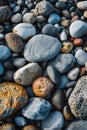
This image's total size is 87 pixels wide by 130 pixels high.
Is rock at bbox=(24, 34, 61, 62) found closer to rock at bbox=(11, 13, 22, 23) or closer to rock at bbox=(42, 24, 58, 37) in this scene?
rock at bbox=(42, 24, 58, 37)

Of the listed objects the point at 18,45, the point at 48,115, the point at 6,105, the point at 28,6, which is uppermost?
the point at 28,6

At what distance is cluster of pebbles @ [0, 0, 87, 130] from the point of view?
1715 millimetres

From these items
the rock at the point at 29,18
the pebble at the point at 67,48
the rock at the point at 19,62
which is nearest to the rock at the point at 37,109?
the rock at the point at 19,62

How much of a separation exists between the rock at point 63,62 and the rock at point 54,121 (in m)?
0.27

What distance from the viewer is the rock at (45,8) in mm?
2094

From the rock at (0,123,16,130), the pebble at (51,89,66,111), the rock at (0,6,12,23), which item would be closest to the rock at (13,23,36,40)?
the rock at (0,6,12,23)

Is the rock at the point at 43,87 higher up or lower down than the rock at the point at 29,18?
lower down

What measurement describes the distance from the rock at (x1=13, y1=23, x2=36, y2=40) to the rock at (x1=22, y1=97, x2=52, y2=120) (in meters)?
0.47

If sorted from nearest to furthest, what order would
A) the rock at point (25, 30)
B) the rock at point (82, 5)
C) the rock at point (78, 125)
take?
the rock at point (78, 125), the rock at point (25, 30), the rock at point (82, 5)

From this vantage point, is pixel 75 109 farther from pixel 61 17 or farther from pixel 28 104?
pixel 61 17

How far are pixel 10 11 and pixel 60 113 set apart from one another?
829mm

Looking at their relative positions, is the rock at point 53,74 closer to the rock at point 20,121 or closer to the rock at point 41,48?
the rock at point 41,48

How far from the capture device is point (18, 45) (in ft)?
6.26

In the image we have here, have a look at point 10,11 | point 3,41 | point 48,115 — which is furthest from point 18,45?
point 48,115
